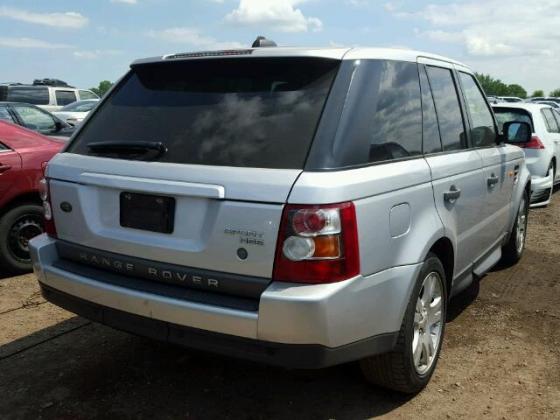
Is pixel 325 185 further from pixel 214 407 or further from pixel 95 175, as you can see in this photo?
pixel 214 407

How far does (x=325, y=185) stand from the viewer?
91.0 inches

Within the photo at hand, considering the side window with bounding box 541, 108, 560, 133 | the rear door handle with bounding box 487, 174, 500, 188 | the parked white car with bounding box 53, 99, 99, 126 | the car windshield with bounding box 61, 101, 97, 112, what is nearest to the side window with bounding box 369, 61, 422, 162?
the rear door handle with bounding box 487, 174, 500, 188

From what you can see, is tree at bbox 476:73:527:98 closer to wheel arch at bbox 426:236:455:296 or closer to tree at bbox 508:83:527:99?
tree at bbox 508:83:527:99

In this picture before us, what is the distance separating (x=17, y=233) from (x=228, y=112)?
341 centimetres

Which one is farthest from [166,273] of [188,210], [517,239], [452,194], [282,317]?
[517,239]

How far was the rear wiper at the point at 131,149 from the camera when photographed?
2721mm

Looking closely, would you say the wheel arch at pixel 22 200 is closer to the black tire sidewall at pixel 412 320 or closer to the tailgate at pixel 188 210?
the tailgate at pixel 188 210

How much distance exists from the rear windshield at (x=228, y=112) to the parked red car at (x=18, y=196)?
7.86 feet

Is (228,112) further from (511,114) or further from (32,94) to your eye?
(32,94)

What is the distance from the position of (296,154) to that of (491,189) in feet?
7.42

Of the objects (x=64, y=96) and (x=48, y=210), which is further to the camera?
(x=64, y=96)

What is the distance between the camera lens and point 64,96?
20047 mm

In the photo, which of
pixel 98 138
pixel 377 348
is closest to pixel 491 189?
pixel 377 348

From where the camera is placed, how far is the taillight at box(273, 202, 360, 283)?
90.7 inches
